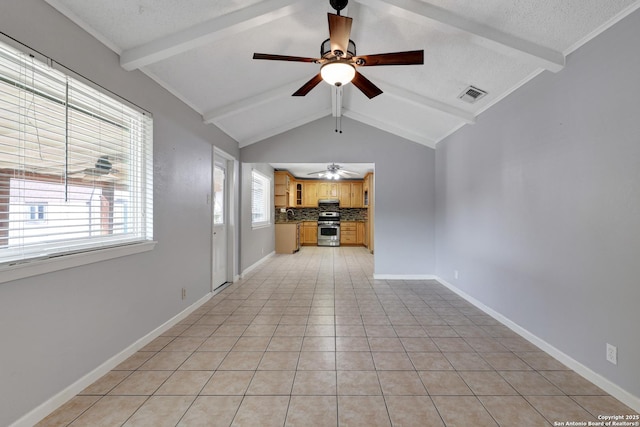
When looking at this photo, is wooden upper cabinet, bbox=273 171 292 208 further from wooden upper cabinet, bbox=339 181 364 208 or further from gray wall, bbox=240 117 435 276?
gray wall, bbox=240 117 435 276

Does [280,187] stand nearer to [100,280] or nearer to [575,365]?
[100,280]

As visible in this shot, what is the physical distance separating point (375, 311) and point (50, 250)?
9.63ft

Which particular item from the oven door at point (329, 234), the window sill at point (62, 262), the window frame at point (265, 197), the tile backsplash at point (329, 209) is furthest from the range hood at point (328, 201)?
the window sill at point (62, 262)

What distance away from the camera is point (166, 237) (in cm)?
279

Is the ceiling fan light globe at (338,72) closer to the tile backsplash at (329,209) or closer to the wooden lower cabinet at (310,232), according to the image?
the wooden lower cabinet at (310,232)

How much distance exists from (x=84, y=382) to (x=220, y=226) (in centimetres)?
272

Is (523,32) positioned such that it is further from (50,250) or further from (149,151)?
(50,250)

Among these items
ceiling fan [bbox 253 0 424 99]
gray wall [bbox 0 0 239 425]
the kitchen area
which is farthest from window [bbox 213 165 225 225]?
the kitchen area

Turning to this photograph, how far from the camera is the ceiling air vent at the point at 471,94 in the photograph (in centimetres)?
302

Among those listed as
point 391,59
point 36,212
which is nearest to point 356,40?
point 391,59

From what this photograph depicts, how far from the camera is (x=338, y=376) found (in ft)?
A: 6.64

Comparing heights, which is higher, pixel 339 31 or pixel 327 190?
pixel 339 31

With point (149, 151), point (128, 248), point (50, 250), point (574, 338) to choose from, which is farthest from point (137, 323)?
point (574, 338)

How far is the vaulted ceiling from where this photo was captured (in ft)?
6.32
